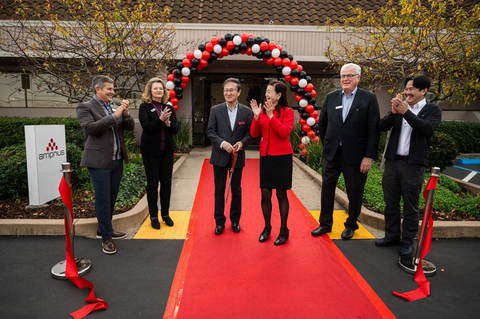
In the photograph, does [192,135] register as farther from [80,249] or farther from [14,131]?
[80,249]

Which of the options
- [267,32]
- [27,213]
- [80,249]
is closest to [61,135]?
[27,213]

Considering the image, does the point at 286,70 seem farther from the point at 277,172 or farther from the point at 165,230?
the point at 165,230

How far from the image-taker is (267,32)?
36.2ft

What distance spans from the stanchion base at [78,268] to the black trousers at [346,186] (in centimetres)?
299

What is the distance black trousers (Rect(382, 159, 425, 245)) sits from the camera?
3.77m

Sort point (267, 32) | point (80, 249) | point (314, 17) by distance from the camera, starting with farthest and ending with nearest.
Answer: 1. point (314, 17)
2. point (267, 32)
3. point (80, 249)

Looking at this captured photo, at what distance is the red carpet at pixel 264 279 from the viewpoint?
9.16 feet

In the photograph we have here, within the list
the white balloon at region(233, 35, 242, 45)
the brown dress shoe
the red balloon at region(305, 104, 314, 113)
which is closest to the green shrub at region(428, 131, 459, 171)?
the red balloon at region(305, 104, 314, 113)

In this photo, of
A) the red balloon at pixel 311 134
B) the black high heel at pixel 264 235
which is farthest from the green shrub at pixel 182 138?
the black high heel at pixel 264 235

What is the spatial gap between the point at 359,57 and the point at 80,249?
741 cm

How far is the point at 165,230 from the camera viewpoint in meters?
4.54

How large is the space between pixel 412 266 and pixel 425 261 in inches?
9.1

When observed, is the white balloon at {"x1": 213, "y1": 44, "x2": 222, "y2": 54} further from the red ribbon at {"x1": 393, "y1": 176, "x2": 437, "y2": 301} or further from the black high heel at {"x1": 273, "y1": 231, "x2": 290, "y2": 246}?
the red ribbon at {"x1": 393, "y1": 176, "x2": 437, "y2": 301}

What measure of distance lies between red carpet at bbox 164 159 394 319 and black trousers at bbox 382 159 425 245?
86 centimetres
